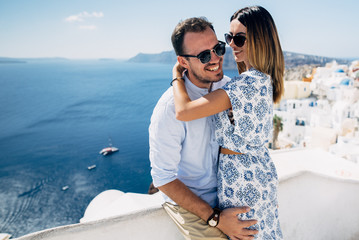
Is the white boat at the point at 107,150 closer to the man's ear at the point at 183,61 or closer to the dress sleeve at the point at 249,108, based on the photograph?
the man's ear at the point at 183,61

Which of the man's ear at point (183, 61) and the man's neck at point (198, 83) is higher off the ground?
the man's ear at point (183, 61)

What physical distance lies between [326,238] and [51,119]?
63.7 meters

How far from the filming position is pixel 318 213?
8.48ft

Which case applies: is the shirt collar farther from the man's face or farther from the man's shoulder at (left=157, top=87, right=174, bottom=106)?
the man's shoulder at (left=157, top=87, right=174, bottom=106)

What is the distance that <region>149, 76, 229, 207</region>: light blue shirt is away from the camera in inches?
55.6

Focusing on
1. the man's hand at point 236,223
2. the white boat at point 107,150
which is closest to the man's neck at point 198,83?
the man's hand at point 236,223

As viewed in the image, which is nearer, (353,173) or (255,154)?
(255,154)

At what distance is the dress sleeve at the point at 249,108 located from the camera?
130cm

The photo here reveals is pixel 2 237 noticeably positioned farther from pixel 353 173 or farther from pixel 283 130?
pixel 283 130

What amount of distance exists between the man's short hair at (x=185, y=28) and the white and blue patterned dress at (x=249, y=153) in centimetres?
43

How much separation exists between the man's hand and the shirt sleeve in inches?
15.2

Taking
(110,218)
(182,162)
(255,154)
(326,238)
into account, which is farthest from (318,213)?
(110,218)

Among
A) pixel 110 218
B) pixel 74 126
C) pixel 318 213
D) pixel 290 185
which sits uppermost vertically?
pixel 110 218

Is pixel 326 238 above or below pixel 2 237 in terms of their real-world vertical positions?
below
